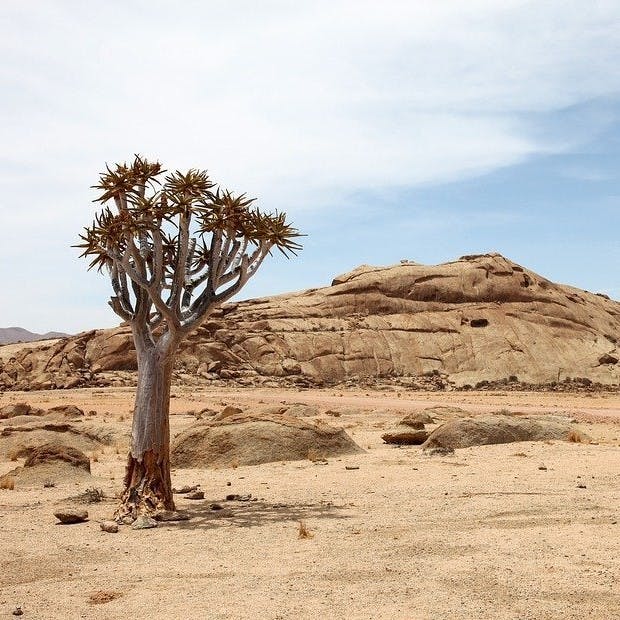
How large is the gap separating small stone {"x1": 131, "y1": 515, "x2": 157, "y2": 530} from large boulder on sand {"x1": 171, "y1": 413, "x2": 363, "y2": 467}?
20.8ft

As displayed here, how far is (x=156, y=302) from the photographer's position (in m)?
12.1

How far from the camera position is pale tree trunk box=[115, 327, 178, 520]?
11.9 meters

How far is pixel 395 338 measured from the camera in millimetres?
73000

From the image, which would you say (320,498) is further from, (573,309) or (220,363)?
(573,309)

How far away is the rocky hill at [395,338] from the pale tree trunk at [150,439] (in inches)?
1954

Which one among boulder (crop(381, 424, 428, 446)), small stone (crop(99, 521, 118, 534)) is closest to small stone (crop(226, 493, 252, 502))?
small stone (crop(99, 521, 118, 534))

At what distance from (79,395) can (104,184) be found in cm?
4239

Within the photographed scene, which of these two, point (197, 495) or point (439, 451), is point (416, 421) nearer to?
point (439, 451)

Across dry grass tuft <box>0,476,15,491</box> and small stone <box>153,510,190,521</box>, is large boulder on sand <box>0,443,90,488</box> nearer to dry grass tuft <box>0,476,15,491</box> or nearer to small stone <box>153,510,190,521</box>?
dry grass tuft <box>0,476,15,491</box>

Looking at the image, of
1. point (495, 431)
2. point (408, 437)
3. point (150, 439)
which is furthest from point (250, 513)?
point (495, 431)

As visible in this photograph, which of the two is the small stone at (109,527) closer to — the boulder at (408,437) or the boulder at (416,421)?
the boulder at (408,437)

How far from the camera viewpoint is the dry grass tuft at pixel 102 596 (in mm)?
7691

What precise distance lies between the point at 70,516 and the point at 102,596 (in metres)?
4.10

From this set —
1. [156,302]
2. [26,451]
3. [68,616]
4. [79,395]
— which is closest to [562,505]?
[156,302]
